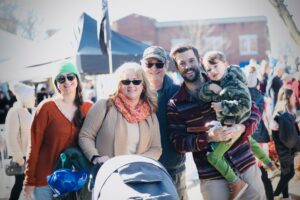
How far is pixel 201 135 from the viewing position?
3.24 m

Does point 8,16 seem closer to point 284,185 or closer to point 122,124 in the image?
point 284,185

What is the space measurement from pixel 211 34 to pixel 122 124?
2508cm

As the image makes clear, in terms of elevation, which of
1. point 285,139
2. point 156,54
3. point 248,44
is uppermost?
point 248,44

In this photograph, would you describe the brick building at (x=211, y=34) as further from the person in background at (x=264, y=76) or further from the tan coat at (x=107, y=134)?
the tan coat at (x=107, y=134)

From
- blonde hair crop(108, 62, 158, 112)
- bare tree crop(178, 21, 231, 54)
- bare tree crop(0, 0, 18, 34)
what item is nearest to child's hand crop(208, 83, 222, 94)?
blonde hair crop(108, 62, 158, 112)

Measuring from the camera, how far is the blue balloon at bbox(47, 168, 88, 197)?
9.32ft

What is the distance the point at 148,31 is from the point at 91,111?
26.2 m

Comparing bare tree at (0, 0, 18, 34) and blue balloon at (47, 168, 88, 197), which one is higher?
bare tree at (0, 0, 18, 34)

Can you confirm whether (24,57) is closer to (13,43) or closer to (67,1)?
(13,43)

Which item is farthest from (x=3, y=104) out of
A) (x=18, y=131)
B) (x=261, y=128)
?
(x=261, y=128)

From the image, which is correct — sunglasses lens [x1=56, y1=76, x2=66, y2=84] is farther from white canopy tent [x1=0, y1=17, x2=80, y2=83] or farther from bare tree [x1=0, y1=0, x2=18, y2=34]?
bare tree [x1=0, y1=0, x2=18, y2=34]

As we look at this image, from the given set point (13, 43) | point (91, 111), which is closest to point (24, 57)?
point (13, 43)

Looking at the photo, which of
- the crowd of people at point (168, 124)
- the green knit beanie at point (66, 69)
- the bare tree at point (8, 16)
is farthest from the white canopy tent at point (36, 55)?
the crowd of people at point (168, 124)

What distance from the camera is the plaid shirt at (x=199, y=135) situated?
3.26 metres
